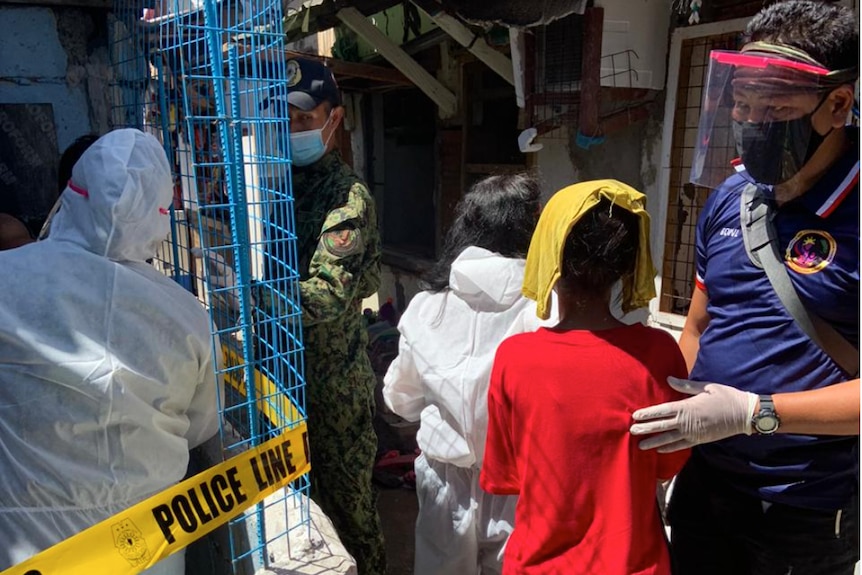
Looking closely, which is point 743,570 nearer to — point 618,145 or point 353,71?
point 618,145

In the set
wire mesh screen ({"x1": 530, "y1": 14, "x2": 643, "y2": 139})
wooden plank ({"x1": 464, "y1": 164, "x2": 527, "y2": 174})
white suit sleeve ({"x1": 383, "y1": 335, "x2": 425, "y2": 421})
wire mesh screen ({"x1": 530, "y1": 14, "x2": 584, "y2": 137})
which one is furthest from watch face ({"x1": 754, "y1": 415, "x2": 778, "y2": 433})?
wooden plank ({"x1": 464, "y1": 164, "x2": 527, "y2": 174})

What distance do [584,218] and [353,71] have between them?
4.31 metres

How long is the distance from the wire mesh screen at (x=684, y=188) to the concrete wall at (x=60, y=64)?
2769 mm

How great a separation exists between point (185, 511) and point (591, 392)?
3.16 feet

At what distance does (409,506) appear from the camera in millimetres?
3584

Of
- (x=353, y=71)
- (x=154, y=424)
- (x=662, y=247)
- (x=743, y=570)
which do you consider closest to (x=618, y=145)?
(x=662, y=247)

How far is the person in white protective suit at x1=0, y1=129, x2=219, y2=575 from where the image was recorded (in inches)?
52.4

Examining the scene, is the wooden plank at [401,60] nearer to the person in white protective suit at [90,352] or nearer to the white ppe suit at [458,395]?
the white ppe suit at [458,395]

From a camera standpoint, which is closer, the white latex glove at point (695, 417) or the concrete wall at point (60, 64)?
the white latex glove at point (695, 417)

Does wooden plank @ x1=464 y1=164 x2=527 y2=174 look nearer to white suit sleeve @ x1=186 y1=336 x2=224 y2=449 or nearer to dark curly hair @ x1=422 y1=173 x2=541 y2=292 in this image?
dark curly hair @ x1=422 y1=173 x2=541 y2=292

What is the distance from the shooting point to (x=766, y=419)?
128cm

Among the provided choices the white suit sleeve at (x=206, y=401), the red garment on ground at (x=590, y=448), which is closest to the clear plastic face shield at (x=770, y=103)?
the red garment on ground at (x=590, y=448)

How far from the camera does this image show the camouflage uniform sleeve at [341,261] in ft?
6.45

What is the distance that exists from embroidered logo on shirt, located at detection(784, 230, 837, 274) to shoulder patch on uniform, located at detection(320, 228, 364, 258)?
120 cm
